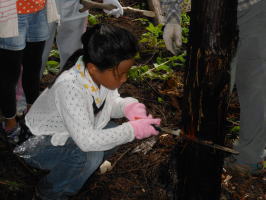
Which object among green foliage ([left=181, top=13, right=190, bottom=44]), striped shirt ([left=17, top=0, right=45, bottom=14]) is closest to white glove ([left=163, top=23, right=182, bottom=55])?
striped shirt ([left=17, top=0, right=45, bottom=14])

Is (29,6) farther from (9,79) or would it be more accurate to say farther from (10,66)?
(9,79)

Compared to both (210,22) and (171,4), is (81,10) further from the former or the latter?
(210,22)

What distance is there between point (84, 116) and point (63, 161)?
1.56ft

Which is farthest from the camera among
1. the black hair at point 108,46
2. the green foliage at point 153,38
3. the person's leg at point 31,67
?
the green foliage at point 153,38

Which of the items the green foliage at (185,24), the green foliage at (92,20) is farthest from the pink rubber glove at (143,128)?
the green foliage at (92,20)

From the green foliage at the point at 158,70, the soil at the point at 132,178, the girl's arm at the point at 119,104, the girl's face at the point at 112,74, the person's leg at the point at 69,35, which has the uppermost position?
the girl's face at the point at 112,74

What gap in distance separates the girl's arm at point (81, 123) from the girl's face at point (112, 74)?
0.13m

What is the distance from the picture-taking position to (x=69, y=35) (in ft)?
11.8

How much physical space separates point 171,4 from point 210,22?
2.35ft

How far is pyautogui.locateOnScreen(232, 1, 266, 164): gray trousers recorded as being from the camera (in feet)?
8.45

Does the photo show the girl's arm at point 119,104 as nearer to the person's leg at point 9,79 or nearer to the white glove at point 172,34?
the white glove at point 172,34

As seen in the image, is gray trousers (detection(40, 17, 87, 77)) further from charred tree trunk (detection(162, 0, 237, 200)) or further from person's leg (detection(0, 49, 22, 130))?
charred tree trunk (detection(162, 0, 237, 200))

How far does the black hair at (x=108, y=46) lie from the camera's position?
83.7 inches

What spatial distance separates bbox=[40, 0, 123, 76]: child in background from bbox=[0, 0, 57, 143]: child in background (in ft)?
1.21
